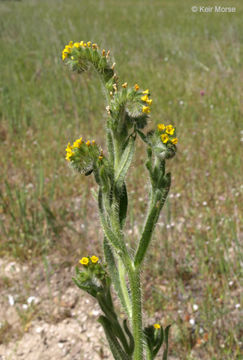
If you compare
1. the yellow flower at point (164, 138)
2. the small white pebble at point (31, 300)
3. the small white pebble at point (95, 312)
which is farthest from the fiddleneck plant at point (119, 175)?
the small white pebble at point (31, 300)

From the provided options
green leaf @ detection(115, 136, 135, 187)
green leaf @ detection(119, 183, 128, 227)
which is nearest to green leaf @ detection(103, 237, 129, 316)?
green leaf @ detection(119, 183, 128, 227)

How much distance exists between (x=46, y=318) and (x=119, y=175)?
1.42m

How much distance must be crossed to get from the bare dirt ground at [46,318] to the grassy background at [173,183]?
17cm

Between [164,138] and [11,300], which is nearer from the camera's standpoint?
[164,138]

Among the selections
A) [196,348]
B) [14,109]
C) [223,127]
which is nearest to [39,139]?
[14,109]

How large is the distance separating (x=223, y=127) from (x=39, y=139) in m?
1.77

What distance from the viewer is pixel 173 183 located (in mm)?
3234

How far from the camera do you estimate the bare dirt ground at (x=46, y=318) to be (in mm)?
2162

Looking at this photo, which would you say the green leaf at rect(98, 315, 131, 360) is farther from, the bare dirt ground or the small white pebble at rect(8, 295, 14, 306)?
the small white pebble at rect(8, 295, 14, 306)

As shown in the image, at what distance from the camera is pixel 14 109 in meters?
4.15

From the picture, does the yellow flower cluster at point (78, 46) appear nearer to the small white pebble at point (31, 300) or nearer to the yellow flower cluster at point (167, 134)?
the yellow flower cluster at point (167, 134)

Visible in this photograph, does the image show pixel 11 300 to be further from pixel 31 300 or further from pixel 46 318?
pixel 46 318

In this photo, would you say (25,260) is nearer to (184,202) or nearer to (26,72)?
(184,202)

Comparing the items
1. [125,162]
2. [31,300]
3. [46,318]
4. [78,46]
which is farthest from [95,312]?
[78,46]
